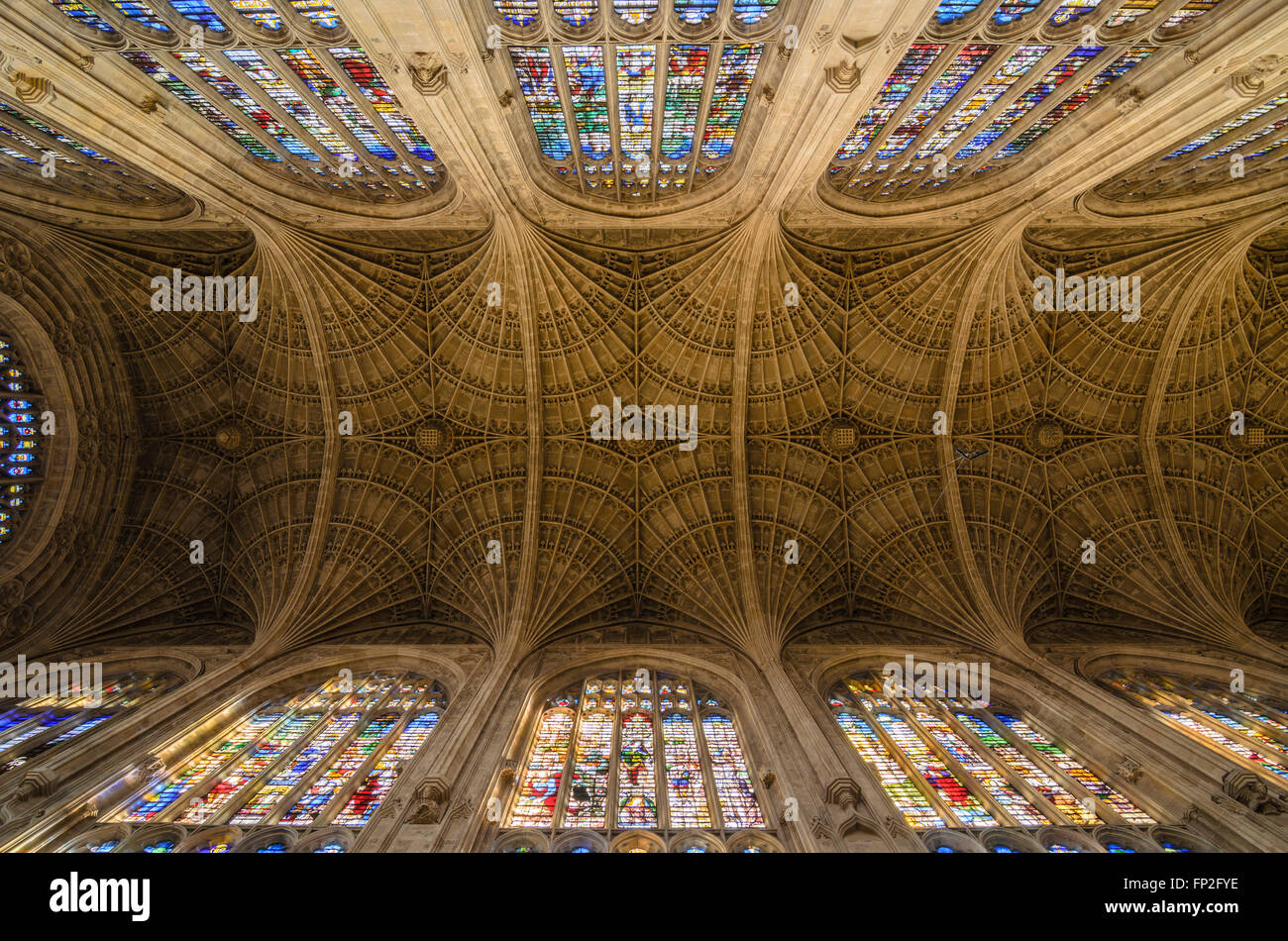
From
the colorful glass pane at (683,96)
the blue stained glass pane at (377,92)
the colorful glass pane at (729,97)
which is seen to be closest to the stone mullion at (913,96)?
the colorful glass pane at (729,97)

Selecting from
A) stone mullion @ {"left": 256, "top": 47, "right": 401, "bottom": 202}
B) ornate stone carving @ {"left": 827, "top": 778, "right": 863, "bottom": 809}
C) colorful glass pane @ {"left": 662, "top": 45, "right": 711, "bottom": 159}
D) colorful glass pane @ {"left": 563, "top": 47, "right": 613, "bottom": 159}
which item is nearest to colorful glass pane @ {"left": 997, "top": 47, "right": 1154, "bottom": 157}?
colorful glass pane @ {"left": 662, "top": 45, "right": 711, "bottom": 159}

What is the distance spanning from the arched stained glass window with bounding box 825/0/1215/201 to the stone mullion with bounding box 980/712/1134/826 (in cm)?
1271

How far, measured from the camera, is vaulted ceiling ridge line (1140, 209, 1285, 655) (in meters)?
15.7

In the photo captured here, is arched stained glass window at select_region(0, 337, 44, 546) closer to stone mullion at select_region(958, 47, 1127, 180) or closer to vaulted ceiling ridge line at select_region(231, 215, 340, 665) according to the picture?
vaulted ceiling ridge line at select_region(231, 215, 340, 665)

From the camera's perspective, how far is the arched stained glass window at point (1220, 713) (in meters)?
12.5

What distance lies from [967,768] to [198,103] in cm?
1977

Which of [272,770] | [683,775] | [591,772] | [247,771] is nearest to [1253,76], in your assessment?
[683,775]

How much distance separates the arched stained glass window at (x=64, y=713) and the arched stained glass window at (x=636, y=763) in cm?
957

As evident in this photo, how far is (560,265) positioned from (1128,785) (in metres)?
17.4

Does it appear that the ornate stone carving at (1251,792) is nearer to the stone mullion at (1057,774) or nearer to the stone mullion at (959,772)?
the stone mullion at (1057,774)

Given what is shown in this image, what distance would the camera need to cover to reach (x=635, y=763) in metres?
13.2

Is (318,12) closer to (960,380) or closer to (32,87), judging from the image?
(32,87)

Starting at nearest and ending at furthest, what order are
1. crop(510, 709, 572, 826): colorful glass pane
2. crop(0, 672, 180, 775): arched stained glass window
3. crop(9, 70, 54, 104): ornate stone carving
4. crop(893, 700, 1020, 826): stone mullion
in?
crop(9, 70, 54, 104): ornate stone carving, crop(893, 700, 1020, 826): stone mullion, crop(510, 709, 572, 826): colorful glass pane, crop(0, 672, 180, 775): arched stained glass window

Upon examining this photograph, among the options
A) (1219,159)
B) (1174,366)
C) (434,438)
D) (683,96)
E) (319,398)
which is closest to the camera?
(683,96)
